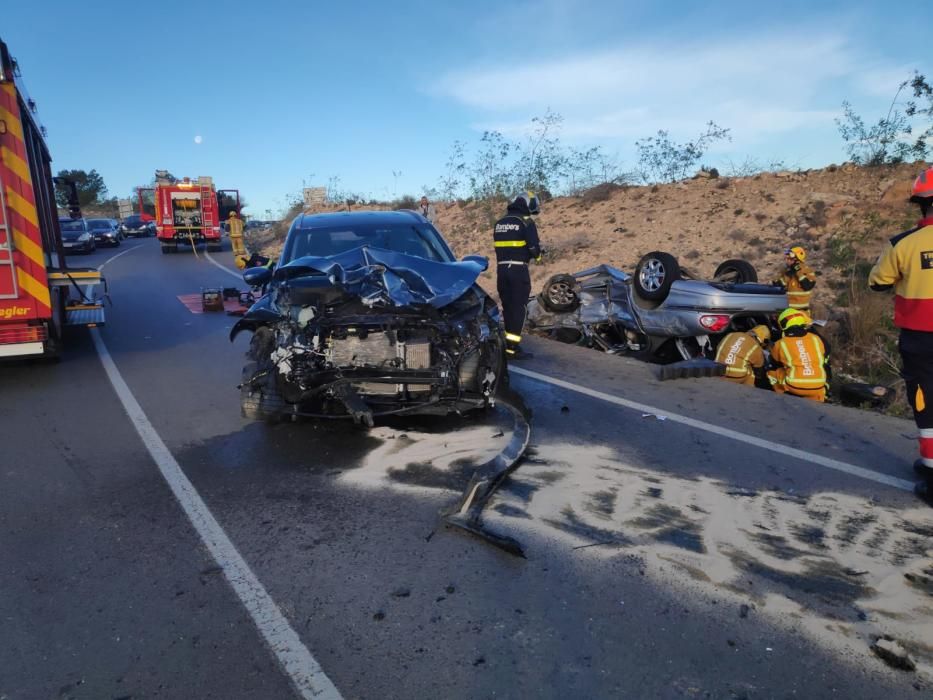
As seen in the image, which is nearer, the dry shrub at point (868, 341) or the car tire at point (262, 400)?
the car tire at point (262, 400)

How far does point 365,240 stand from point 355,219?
1.64ft

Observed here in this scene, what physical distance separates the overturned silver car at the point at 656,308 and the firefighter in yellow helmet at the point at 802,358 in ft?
2.66

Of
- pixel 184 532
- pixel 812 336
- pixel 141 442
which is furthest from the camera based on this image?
pixel 812 336

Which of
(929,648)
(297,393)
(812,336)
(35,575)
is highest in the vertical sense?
(812,336)

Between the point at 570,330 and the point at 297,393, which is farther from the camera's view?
the point at 570,330

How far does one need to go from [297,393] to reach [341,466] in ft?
2.28

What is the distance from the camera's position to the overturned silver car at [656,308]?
7246 millimetres

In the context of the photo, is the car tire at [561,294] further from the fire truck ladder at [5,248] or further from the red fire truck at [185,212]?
the red fire truck at [185,212]

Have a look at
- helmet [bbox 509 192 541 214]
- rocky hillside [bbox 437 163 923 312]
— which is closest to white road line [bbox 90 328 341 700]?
helmet [bbox 509 192 541 214]

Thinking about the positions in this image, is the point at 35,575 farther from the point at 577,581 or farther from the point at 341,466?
the point at 577,581

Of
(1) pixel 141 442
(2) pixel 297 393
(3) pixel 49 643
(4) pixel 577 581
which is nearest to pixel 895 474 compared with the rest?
(4) pixel 577 581

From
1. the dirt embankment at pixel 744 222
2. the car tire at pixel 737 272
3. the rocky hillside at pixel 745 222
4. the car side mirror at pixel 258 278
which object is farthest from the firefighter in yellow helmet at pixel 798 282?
the car side mirror at pixel 258 278

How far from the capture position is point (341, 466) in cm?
459

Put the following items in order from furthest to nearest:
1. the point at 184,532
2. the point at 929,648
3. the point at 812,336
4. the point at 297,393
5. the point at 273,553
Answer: the point at 812,336 < the point at 297,393 < the point at 184,532 < the point at 273,553 < the point at 929,648
